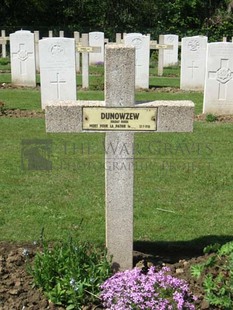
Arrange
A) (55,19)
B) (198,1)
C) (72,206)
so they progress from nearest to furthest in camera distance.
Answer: (72,206) < (198,1) < (55,19)

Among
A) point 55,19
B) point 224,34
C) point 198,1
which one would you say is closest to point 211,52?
point 224,34

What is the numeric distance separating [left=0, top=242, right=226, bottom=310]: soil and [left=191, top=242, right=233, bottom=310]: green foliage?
10 cm

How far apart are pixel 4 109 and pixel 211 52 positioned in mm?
4358

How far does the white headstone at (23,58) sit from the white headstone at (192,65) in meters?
4.30

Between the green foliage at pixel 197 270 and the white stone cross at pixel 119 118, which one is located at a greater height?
the white stone cross at pixel 119 118

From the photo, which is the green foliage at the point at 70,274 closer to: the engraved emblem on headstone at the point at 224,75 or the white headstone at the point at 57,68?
the white headstone at the point at 57,68

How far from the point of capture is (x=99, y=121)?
3527mm

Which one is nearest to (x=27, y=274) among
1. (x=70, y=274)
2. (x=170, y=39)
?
(x=70, y=274)

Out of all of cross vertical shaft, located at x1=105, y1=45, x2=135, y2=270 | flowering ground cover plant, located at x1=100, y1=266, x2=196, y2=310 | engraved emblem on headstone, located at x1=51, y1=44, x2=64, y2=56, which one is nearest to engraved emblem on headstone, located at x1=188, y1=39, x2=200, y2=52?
engraved emblem on headstone, located at x1=51, y1=44, x2=64, y2=56

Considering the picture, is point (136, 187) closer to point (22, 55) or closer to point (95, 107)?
point (95, 107)

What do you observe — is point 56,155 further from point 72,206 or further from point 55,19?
point 55,19

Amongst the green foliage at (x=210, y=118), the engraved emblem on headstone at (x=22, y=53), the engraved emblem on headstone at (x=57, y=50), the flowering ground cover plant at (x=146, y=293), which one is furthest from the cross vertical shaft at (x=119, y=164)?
the engraved emblem on headstone at (x=22, y=53)

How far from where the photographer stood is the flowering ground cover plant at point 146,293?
3117 mm

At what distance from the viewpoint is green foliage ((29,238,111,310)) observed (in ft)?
10.8
